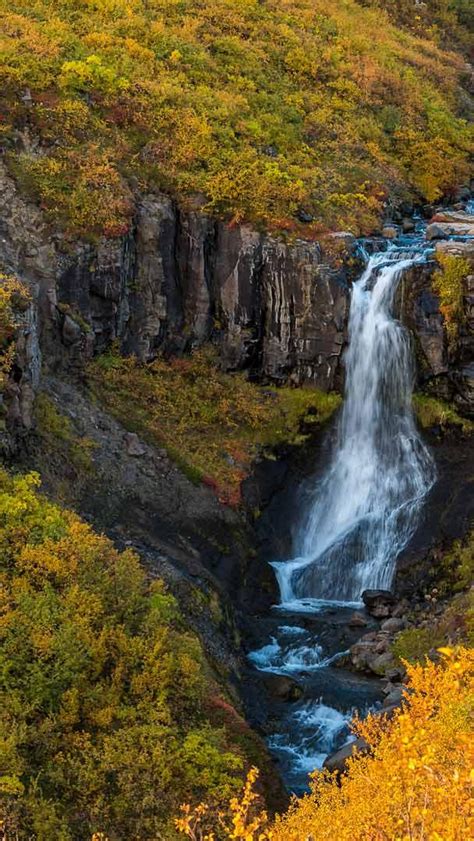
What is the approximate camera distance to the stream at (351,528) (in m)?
15.8

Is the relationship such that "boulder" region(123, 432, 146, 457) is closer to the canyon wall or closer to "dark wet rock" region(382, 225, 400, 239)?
the canyon wall

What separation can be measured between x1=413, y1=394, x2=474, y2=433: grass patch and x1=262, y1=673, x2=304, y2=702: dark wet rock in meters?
12.1

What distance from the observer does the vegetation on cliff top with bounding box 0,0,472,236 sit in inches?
1006

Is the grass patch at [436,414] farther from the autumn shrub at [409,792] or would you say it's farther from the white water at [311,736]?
the autumn shrub at [409,792]

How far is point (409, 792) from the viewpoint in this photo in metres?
5.84

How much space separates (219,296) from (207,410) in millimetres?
4734

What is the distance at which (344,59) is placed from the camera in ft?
133

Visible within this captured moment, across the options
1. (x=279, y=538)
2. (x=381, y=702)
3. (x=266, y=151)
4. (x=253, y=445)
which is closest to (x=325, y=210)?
(x=266, y=151)

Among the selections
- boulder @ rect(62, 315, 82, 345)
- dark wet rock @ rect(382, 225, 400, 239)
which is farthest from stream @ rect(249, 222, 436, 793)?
boulder @ rect(62, 315, 82, 345)

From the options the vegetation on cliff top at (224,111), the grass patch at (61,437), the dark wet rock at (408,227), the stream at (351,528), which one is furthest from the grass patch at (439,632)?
the dark wet rock at (408,227)

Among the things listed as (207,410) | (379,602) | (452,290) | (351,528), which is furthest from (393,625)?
(452,290)

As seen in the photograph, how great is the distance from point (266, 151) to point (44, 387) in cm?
1661

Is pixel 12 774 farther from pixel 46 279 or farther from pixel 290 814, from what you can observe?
pixel 46 279

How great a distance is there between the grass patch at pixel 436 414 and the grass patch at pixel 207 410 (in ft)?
9.95
